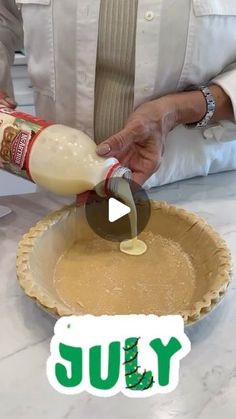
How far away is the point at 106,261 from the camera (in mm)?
756

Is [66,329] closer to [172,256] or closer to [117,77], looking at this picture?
[172,256]

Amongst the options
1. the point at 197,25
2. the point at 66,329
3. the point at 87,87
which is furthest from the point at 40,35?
the point at 66,329

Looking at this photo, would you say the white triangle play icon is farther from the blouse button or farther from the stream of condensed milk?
the blouse button

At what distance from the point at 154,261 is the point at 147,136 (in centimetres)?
20

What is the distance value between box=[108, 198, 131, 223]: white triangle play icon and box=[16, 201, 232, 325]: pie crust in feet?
0.14

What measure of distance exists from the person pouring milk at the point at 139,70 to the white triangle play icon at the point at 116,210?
57 millimetres

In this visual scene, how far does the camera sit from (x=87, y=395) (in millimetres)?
567

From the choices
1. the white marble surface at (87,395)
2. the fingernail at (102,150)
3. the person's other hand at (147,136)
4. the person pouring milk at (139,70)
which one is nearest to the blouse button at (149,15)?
the person pouring milk at (139,70)

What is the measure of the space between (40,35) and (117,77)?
0.14 meters

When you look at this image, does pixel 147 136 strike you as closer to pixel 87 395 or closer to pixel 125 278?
pixel 125 278
